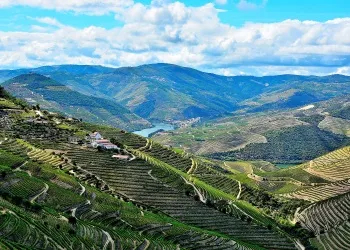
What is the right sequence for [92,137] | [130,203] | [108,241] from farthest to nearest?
[92,137] → [130,203] → [108,241]

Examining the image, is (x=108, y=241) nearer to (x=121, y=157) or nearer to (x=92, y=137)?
(x=121, y=157)

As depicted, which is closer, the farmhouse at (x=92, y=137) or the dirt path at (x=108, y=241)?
the dirt path at (x=108, y=241)

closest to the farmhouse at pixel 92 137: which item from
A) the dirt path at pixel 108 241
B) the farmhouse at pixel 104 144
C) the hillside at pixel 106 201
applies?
the hillside at pixel 106 201

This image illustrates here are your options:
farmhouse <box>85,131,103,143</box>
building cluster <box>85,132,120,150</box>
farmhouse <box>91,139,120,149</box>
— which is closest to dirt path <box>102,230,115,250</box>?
building cluster <box>85,132,120,150</box>

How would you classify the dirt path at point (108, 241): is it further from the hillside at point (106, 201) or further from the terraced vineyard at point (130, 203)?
the terraced vineyard at point (130, 203)

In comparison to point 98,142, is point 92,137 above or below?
above

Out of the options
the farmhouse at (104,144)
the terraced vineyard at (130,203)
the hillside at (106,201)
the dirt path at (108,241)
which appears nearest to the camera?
the dirt path at (108,241)

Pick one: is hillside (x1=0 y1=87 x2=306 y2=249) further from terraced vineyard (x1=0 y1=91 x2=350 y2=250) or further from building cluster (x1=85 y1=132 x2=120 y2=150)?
building cluster (x1=85 y1=132 x2=120 y2=150)

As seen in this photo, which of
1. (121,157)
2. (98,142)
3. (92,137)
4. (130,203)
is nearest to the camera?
(130,203)

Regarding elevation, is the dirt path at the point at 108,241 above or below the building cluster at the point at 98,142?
below

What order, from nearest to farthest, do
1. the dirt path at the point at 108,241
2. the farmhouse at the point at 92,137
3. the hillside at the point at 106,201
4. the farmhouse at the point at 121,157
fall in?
the dirt path at the point at 108,241, the hillside at the point at 106,201, the farmhouse at the point at 121,157, the farmhouse at the point at 92,137

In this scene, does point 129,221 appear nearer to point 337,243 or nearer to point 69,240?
point 69,240

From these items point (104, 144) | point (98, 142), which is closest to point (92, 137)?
point (98, 142)

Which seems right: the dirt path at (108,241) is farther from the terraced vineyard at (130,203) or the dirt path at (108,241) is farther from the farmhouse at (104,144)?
the farmhouse at (104,144)
